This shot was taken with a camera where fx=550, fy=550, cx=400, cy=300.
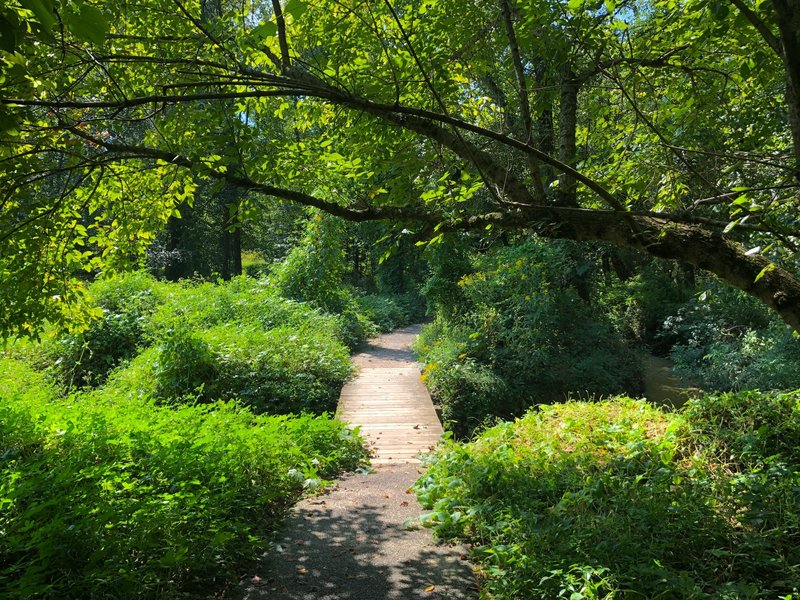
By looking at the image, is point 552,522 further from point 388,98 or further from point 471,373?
point 471,373

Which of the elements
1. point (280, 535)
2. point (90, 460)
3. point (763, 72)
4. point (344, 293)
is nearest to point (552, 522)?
point (280, 535)

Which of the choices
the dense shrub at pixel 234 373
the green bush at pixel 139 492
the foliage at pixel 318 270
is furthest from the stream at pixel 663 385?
the foliage at pixel 318 270

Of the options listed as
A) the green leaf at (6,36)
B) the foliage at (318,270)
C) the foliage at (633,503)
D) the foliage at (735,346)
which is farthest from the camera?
the foliage at (318,270)

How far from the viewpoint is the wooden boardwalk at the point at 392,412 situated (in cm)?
712

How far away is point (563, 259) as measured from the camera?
1045 cm

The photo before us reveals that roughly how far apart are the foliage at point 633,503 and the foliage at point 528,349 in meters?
3.57

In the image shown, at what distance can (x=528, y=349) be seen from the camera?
1009 cm

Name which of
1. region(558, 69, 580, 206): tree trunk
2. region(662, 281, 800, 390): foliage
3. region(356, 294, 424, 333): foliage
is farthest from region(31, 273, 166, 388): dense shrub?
region(662, 281, 800, 390): foliage

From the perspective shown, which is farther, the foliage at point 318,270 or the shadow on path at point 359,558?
the foliage at point 318,270

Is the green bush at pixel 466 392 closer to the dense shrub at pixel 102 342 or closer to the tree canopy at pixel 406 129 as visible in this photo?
the tree canopy at pixel 406 129

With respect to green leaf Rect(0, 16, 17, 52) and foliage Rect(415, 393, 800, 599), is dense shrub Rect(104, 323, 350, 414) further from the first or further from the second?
green leaf Rect(0, 16, 17, 52)

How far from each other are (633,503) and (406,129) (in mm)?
3541

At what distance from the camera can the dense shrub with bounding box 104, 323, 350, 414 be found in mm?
9008

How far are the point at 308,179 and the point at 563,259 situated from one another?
6615 mm
